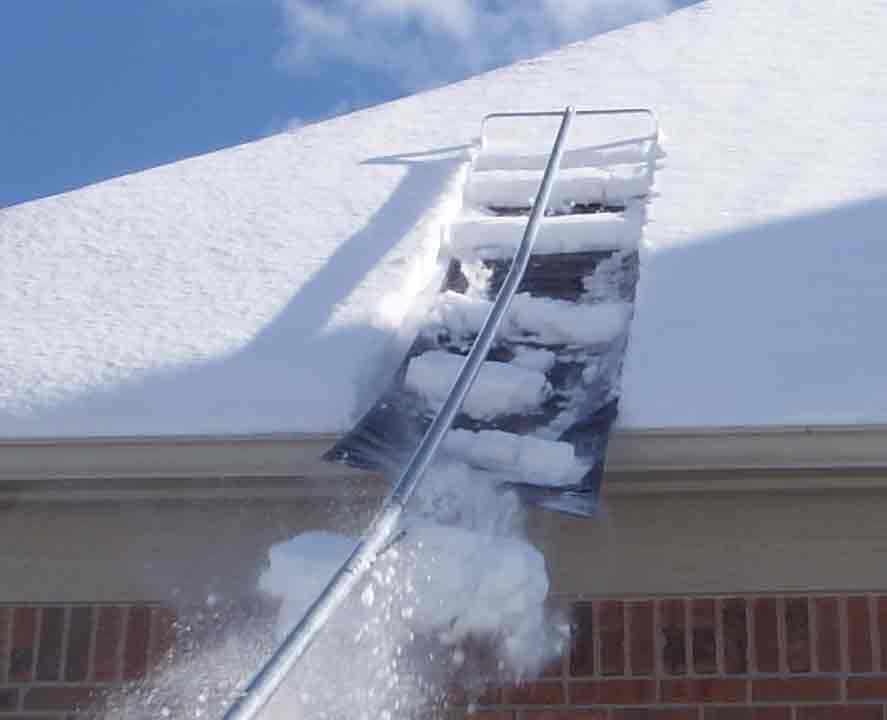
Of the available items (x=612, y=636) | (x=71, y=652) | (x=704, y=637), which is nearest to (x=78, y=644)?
(x=71, y=652)

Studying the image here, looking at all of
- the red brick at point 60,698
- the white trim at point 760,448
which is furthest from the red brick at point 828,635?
the red brick at point 60,698

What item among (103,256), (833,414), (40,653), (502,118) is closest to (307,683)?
(40,653)

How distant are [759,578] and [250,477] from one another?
4.02 ft

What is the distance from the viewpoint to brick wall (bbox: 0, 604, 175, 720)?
3820 mm

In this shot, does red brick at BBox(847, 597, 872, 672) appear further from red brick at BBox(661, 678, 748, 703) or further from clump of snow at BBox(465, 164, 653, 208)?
clump of snow at BBox(465, 164, 653, 208)

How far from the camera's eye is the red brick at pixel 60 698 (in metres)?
3.81

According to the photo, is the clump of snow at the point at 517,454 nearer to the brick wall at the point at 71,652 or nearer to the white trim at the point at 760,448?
the white trim at the point at 760,448

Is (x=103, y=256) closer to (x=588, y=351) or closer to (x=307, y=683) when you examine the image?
(x=588, y=351)

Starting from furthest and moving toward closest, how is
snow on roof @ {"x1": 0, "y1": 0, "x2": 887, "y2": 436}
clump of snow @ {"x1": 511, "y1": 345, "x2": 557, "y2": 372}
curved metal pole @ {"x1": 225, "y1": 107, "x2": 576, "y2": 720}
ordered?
clump of snow @ {"x1": 511, "y1": 345, "x2": 557, "y2": 372} → snow on roof @ {"x1": 0, "y1": 0, "x2": 887, "y2": 436} → curved metal pole @ {"x1": 225, "y1": 107, "x2": 576, "y2": 720}

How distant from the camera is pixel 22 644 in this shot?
3.92m

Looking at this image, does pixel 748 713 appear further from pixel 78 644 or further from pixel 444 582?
pixel 78 644

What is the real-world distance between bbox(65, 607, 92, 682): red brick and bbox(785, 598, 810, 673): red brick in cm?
168

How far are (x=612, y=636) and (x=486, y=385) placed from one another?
30.4 inches

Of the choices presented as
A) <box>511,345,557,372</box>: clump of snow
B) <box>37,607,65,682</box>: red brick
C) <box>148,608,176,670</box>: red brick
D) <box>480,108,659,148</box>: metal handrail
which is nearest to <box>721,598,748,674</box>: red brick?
<box>511,345,557,372</box>: clump of snow
